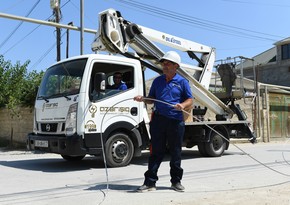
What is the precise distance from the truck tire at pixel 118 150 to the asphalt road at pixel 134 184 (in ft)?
0.68

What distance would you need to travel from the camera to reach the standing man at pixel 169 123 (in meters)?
5.88

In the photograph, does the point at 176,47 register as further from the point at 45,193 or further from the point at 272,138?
the point at 272,138

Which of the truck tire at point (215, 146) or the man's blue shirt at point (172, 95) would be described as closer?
the man's blue shirt at point (172, 95)

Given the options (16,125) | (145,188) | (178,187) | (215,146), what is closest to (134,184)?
(145,188)

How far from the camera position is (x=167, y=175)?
754 cm

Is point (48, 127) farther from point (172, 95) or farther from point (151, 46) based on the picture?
point (172, 95)

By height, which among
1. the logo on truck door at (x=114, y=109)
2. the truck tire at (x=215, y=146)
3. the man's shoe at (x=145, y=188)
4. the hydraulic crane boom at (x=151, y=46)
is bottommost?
the man's shoe at (x=145, y=188)

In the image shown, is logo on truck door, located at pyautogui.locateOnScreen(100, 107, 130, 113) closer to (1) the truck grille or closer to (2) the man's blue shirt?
(1) the truck grille

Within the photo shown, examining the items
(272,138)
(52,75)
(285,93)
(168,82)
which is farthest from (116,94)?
(285,93)

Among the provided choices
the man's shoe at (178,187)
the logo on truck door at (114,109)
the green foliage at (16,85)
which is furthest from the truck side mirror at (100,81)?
the green foliage at (16,85)

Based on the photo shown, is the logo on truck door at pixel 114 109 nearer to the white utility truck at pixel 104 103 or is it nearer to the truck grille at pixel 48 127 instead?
the white utility truck at pixel 104 103

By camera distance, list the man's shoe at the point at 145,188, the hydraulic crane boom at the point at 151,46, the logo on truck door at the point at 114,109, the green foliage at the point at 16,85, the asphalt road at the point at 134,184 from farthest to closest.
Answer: the green foliage at the point at 16,85, the hydraulic crane boom at the point at 151,46, the logo on truck door at the point at 114,109, the man's shoe at the point at 145,188, the asphalt road at the point at 134,184

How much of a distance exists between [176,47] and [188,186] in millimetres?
6122

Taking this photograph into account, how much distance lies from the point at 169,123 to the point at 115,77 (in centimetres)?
329
